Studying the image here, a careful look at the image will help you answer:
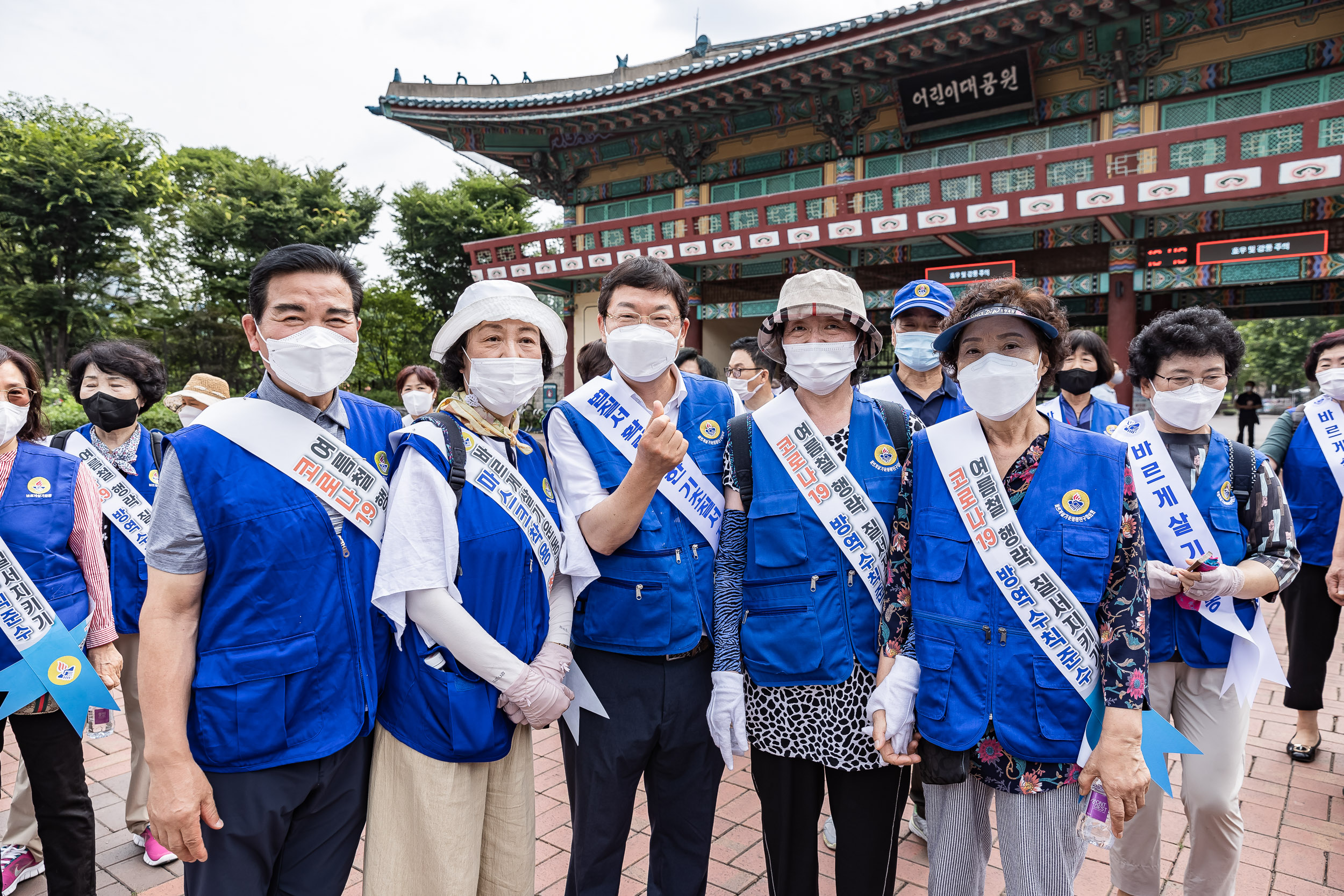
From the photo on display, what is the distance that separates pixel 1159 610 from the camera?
2.56 m

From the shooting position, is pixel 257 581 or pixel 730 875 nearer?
pixel 257 581

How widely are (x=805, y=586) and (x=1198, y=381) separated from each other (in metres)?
1.67

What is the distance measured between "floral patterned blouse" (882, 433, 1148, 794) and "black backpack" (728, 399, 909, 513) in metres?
0.37

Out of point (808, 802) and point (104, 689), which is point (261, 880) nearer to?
point (104, 689)

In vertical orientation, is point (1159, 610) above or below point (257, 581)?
below

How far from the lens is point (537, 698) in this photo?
1963 millimetres

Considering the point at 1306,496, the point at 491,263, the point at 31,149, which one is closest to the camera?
the point at 1306,496

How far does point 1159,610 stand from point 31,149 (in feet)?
80.5

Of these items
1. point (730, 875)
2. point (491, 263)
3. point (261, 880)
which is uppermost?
point (491, 263)

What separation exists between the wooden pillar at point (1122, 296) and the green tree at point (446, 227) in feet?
69.2

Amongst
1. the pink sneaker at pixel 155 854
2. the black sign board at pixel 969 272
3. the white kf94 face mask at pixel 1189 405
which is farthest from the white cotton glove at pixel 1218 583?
the black sign board at pixel 969 272

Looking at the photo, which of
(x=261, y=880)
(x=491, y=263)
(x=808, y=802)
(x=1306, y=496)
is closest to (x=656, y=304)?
(x=808, y=802)

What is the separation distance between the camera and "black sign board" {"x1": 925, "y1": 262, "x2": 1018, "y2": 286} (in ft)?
32.7

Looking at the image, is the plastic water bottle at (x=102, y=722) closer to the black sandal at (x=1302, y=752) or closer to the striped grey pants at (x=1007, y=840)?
the striped grey pants at (x=1007, y=840)
